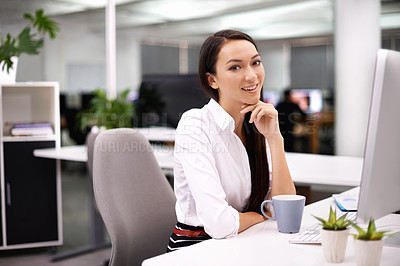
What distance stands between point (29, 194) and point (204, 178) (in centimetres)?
258

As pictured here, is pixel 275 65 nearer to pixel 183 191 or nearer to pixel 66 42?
pixel 66 42

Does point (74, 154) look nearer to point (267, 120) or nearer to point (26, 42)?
point (26, 42)

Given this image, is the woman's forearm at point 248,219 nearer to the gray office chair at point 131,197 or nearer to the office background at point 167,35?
the gray office chair at point 131,197

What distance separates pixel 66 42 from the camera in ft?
25.2

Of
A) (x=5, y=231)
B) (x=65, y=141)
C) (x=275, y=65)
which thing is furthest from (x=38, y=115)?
(x=275, y=65)

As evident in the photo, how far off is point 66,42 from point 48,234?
15.1 ft

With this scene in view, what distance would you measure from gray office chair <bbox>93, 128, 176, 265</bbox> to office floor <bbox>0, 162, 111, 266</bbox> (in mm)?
1730

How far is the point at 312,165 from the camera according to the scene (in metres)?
2.93

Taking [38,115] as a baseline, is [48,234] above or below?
below

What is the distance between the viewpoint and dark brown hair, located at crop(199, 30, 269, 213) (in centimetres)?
166

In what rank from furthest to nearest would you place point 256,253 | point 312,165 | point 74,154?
point 74,154 < point 312,165 < point 256,253

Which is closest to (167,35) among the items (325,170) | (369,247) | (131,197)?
Answer: (325,170)

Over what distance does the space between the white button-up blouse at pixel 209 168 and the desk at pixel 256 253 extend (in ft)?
0.35

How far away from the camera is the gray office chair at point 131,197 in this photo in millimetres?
1737
